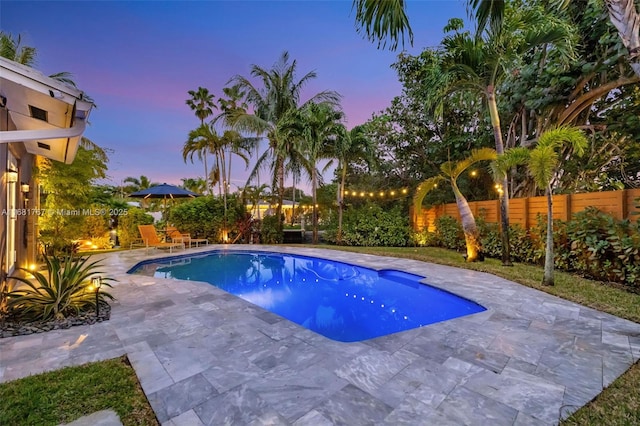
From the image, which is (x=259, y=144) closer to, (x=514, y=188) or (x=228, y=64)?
(x=228, y=64)

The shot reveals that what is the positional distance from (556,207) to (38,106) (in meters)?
10.6

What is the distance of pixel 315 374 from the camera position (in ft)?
8.89

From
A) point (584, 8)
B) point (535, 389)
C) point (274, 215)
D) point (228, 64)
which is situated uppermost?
point (228, 64)

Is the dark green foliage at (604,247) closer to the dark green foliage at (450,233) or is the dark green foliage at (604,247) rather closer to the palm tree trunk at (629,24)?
the palm tree trunk at (629,24)

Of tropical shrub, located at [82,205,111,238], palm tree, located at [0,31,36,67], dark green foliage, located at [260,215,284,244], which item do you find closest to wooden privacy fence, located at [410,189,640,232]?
dark green foliage, located at [260,215,284,244]

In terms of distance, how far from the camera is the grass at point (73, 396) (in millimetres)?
2100

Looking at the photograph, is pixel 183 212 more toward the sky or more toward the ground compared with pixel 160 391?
more toward the sky

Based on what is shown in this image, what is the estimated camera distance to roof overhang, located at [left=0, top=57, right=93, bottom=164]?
3018 millimetres

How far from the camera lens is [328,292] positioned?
6.88m

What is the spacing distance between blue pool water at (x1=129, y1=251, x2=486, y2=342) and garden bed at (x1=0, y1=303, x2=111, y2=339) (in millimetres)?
2734

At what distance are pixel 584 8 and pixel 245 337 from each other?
1204cm

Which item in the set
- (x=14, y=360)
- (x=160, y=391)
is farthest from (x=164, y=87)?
(x=160, y=391)

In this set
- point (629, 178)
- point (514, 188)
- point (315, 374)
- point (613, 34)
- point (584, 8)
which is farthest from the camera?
point (514, 188)

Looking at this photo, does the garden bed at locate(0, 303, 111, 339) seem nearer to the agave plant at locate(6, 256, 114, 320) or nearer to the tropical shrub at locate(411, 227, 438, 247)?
the agave plant at locate(6, 256, 114, 320)
